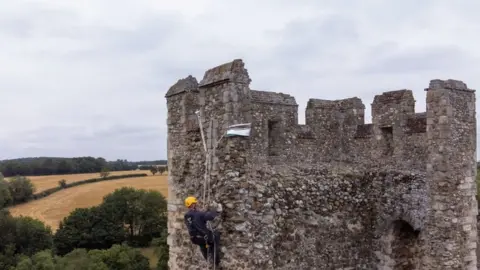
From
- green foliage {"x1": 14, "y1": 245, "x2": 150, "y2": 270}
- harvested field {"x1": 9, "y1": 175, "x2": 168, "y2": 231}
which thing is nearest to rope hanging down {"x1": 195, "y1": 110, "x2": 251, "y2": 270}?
green foliage {"x1": 14, "y1": 245, "x2": 150, "y2": 270}

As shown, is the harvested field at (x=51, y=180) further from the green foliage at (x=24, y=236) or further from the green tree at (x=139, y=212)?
the green foliage at (x=24, y=236)

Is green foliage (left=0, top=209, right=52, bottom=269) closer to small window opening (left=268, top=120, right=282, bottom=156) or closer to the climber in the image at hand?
small window opening (left=268, top=120, right=282, bottom=156)

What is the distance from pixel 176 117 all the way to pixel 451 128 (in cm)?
523

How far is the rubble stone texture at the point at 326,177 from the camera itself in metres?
8.00

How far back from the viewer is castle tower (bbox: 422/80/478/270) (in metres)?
9.69

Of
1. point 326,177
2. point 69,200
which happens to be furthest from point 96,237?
point 326,177

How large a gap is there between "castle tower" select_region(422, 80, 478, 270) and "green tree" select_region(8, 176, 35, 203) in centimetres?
5896

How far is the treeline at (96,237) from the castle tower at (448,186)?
29.6m

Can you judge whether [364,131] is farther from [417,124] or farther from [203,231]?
[203,231]

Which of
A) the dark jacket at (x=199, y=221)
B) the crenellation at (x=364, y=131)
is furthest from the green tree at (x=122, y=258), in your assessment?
the dark jacket at (x=199, y=221)

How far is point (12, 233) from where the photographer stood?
45938 millimetres

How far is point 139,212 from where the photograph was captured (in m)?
52.4

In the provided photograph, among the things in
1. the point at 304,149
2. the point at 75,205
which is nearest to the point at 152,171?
the point at 75,205

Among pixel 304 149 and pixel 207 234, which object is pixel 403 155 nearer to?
pixel 304 149
